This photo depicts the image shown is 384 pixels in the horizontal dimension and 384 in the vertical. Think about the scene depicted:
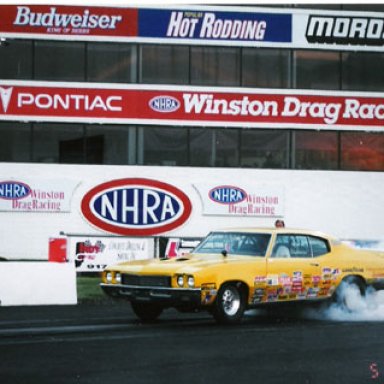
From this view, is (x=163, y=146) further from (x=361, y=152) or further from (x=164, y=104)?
(x=361, y=152)

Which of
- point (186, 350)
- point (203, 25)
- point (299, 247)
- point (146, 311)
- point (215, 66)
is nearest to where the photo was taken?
point (186, 350)

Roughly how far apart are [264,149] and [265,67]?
2.54 m

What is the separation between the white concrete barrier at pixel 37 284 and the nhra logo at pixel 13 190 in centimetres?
1027

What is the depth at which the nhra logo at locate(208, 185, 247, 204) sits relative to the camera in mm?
28781

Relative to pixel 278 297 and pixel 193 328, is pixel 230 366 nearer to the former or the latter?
pixel 193 328

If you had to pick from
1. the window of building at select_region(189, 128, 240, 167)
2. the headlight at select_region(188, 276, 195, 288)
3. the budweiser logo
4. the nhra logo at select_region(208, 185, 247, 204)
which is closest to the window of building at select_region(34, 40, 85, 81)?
the budweiser logo

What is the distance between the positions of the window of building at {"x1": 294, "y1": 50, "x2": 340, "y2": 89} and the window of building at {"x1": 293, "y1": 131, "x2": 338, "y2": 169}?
1.51 metres

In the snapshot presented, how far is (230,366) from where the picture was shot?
28.7ft

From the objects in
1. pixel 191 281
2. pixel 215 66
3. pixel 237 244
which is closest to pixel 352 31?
pixel 215 66

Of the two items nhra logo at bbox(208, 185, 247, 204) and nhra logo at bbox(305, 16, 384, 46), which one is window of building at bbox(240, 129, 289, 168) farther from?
nhra logo at bbox(305, 16, 384, 46)

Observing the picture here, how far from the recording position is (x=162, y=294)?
41.5 ft

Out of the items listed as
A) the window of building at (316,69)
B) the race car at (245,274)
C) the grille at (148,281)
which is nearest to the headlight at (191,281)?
the race car at (245,274)

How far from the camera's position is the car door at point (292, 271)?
13555 millimetres

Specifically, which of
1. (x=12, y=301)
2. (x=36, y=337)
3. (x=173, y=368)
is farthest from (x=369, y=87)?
(x=173, y=368)
